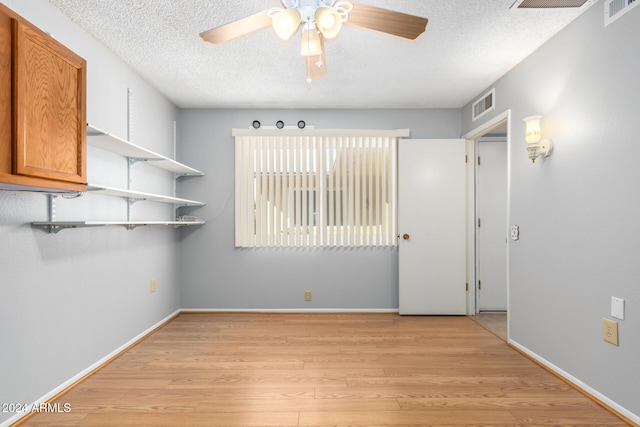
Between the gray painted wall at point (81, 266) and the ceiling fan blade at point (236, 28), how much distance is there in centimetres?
114

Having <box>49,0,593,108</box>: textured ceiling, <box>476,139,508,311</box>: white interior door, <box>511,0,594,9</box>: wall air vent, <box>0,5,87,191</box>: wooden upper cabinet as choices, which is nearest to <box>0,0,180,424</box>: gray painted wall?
<box>49,0,593,108</box>: textured ceiling

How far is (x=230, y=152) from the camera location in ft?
14.2

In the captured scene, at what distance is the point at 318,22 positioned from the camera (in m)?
1.75

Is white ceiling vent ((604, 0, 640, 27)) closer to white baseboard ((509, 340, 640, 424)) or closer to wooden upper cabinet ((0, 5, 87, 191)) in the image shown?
white baseboard ((509, 340, 640, 424))

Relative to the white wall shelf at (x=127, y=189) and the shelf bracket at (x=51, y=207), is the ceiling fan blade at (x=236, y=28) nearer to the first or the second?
the white wall shelf at (x=127, y=189)

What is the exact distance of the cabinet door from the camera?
158cm

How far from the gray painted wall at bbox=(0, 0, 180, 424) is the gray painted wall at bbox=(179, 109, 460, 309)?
20.3 inches

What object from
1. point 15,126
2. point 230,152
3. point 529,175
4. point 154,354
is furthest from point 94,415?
point 529,175

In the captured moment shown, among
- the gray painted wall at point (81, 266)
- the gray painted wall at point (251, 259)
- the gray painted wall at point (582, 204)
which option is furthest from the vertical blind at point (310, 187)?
the gray painted wall at point (582, 204)

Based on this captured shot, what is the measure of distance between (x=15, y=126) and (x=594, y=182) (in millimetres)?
3172

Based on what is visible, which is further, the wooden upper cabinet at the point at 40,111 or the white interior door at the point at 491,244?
the white interior door at the point at 491,244

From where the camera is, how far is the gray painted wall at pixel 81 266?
1.99 m

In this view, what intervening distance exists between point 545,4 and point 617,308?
6.22ft

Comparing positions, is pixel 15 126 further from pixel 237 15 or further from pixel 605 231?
pixel 605 231
